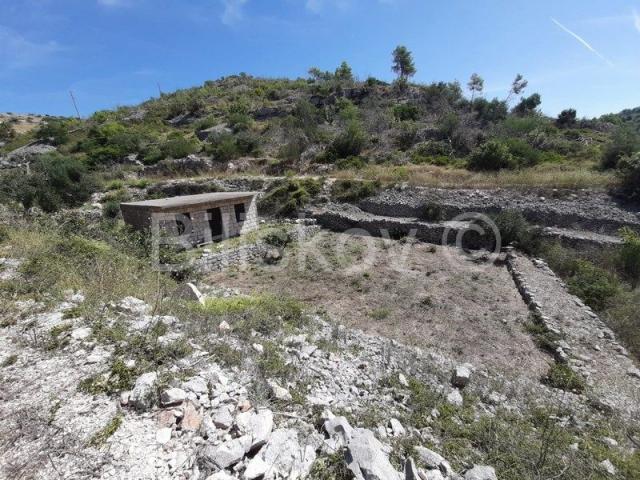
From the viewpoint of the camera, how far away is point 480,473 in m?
2.87

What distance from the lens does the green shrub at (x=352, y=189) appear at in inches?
659

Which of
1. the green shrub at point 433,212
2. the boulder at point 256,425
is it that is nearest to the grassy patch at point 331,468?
the boulder at point 256,425

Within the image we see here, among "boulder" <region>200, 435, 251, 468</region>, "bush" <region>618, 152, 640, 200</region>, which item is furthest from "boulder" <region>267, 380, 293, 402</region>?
"bush" <region>618, 152, 640, 200</region>

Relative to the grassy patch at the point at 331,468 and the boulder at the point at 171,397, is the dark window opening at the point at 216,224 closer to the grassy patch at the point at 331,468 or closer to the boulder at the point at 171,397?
the boulder at the point at 171,397

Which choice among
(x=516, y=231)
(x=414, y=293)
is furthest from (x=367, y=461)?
(x=516, y=231)

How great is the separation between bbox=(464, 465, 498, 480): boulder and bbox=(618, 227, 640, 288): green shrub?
925 centimetres

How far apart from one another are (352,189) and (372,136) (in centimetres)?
1028

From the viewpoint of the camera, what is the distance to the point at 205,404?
294cm

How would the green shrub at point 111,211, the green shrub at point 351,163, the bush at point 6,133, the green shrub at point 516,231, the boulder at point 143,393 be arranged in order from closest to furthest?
the boulder at point 143,393 → the green shrub at point 516,231 → the green shrub at point 111,211 → the green shrub at point 351,163 → the bush at point 6,133

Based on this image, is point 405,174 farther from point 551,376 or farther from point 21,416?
point 21,416

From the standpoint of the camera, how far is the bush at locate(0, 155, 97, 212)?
15.9 meters

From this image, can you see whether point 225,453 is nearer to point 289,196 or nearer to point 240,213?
point 240,213

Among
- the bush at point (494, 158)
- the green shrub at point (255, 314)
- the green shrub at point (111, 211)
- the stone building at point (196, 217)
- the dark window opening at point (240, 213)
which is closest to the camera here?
the green shrub at point (255, 314)

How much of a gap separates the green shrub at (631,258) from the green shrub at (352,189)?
10468 millimetres
